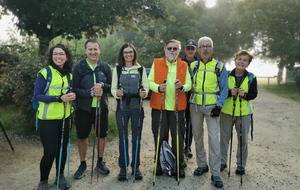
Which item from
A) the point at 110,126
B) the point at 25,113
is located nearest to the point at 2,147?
the point at 25,113

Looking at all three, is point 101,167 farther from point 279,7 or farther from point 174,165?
point 279,7

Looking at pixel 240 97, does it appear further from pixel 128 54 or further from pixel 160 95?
pixel 128 54

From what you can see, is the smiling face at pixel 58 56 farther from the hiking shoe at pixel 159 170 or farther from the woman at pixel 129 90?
the hiking shoe at pixel 159 170

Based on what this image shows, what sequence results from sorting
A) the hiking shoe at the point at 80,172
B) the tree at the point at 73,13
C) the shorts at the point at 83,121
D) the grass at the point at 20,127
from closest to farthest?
1. the shorts at the point at 83,121
2. the hiking shoe at the point at 80,172
3. the grass at the point at 20,127
4. the tree at the point at 73,13

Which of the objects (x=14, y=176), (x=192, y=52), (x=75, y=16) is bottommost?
(x=14, y=176)

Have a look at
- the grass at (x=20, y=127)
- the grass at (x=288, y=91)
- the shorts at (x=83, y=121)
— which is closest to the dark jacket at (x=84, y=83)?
the shorts at (x=83, y=121)

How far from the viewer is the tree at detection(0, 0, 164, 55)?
8.78 metres

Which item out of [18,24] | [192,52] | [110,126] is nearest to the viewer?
[192,52]

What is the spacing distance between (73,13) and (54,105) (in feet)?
18.7

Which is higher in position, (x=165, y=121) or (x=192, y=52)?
(x=192, y=52)

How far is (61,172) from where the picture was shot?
14.9 ft

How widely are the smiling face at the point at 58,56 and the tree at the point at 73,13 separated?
484 cm

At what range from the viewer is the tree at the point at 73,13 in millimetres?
8781

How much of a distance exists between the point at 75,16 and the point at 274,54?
20.6 meters
